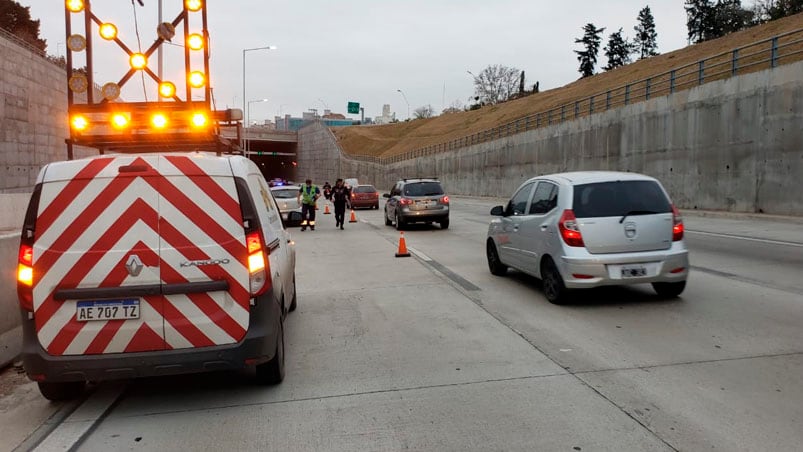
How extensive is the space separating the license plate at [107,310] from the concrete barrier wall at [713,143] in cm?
1932

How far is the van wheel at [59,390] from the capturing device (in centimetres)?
460

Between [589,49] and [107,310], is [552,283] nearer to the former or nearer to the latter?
[107,310]

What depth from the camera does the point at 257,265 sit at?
4.55m

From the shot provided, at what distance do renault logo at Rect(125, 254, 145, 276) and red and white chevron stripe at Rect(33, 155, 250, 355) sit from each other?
0.03m

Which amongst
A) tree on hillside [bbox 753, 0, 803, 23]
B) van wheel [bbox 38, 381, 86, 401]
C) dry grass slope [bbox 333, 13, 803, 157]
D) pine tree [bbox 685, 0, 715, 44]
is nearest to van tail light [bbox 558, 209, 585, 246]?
van wheel [bbox 38, 381, 86, 401]

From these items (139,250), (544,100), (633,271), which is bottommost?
(633,271)

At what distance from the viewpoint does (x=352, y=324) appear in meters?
7.12

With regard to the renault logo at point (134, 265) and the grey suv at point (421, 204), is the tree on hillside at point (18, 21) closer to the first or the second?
the grey suv at point (421, 204)

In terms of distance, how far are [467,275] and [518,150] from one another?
3485 cm

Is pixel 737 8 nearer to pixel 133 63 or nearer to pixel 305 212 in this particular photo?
pixel 305 212

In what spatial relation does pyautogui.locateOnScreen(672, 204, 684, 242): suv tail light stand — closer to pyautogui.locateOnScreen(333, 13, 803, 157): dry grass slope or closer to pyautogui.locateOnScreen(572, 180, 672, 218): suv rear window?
pyautogui.locateOnScreen(572, 180, 672, 218): suv rear window

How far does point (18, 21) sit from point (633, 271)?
213ft

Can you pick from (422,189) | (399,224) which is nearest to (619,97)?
(422,189)

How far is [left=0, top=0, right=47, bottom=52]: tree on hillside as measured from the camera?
5447 cm
